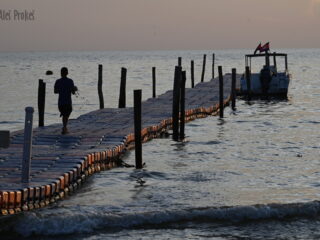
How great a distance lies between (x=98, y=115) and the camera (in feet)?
80.9

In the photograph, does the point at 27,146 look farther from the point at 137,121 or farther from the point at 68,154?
the point at 137,121

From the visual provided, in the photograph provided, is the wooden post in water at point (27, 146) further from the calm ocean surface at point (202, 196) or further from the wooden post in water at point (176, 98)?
the wooden post in water at point (176, 98)

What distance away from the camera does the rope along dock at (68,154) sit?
1206cm

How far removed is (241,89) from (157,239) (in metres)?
28.7

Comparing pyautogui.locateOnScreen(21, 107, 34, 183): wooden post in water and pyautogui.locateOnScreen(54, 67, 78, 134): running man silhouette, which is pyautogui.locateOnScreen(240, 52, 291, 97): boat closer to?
pyautogui.locateOnScreen(54, 67, 78, 134): running man silhouette

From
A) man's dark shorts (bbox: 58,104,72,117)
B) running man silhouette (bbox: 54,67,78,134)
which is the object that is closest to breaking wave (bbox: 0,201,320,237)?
running man silhouette (bbox: 54,67,78,134)

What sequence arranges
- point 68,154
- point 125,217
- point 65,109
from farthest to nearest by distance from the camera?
point 65,109, point 68,154, point 125,217

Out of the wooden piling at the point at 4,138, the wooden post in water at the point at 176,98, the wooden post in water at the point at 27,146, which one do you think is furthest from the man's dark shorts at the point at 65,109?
the wooden piling at the point at 4,138

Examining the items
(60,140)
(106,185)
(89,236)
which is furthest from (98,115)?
(89,236)

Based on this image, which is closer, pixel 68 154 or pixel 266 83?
pixel 68 154

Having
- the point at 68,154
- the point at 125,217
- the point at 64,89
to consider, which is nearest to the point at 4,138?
the point at 125,217

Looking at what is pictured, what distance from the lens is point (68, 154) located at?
15383 mm

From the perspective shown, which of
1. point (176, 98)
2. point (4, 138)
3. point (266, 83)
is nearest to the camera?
point (4, 138)

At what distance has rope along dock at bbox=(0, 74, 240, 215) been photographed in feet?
39.6
